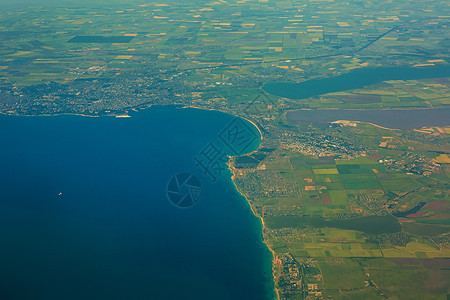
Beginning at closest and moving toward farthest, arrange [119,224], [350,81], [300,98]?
[119,224] → [300,98] → [350,81]

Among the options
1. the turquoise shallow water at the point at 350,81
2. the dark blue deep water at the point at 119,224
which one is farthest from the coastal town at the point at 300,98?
the dark blue deep water at the point at 119,224

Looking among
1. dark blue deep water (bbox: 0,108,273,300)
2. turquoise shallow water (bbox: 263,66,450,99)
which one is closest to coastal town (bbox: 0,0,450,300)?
turquoise shallow water (bbox: 263,66,450,99)

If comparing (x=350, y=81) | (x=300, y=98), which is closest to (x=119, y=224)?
(x=300, y=98)

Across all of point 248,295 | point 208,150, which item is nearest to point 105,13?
point 208,150

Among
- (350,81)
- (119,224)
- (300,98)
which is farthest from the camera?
(350,81)

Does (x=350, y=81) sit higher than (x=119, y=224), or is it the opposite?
(x=119, y=224)

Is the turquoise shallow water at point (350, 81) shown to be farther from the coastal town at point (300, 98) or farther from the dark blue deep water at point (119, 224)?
the dark blue deep water at point (119, 224)

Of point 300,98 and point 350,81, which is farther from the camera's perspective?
point 350,81

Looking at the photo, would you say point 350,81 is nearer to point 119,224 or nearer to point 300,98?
point 300,98
